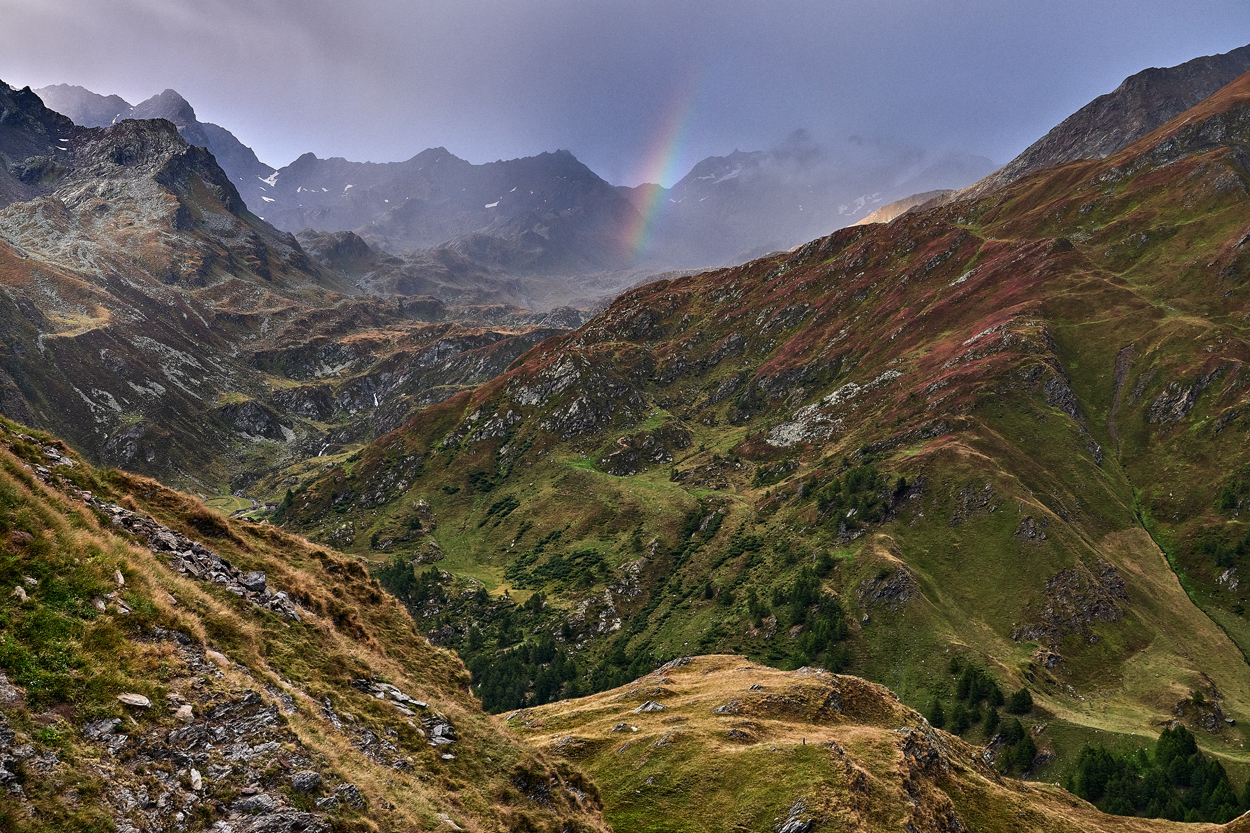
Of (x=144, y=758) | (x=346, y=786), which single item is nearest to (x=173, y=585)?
(x=144, y=758)

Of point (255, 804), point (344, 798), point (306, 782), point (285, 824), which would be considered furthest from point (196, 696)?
point (344, 798)

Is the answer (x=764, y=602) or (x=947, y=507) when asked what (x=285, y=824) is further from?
(x=947, y=507)

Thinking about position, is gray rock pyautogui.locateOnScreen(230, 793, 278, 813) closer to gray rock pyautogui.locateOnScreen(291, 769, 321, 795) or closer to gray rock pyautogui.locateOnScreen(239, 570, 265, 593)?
gray rock pyautogui.locateOnScreen(291, 769, 321, 795)

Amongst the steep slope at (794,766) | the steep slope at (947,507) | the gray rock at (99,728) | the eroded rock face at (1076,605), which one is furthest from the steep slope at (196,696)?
the eroded rock face at (1076,605)

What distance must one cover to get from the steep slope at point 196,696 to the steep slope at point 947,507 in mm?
82071

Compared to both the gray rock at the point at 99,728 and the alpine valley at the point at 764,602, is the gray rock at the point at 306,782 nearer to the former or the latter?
the alpine valley at the point at 764,602

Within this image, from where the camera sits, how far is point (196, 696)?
17.0m

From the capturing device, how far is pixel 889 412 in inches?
5837

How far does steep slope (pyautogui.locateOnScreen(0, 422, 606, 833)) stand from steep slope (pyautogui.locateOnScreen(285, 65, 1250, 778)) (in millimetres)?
82071

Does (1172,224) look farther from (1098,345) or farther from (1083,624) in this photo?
(1083,624)

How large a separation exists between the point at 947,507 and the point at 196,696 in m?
123

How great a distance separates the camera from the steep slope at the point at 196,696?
13594 millimetres

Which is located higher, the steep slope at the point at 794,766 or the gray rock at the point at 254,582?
the gray rock at the point at 254,582

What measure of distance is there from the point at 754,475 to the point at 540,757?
13996 centimetres
